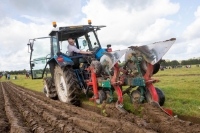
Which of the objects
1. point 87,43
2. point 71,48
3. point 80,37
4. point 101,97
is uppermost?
point 80,37

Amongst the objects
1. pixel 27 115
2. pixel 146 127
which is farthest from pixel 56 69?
pixel 146 127

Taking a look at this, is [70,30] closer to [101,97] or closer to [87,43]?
[87,43]

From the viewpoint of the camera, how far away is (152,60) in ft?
13.4

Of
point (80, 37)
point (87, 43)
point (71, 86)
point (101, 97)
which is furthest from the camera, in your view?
point (80, 37)

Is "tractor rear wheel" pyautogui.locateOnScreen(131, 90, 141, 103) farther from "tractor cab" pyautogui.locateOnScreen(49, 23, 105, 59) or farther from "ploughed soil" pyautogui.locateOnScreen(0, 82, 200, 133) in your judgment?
"tractor cab" pyautogui.locateOnScreen(49, 23, 105, 59)

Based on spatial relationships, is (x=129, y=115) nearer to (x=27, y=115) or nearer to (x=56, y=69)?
(x=27, y=115)

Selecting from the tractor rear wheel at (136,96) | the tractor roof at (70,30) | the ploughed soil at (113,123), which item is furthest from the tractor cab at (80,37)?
the ploughed soil at (113,123)

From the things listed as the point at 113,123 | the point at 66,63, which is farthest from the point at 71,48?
the point at 113,123

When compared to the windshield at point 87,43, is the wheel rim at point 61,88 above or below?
below

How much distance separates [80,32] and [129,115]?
3.91 meters

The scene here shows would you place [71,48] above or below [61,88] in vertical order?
above

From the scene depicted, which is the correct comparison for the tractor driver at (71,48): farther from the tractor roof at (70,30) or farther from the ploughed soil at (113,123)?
the ploughed soil at (113,123)

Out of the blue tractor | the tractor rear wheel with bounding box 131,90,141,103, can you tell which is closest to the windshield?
the blue tractor

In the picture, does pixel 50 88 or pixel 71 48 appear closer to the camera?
pixel 71 48
